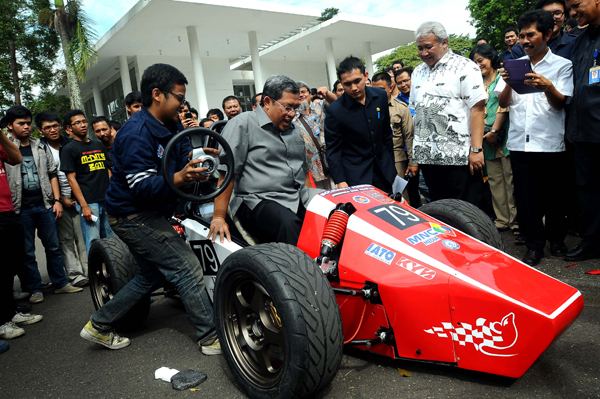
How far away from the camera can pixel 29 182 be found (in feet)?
17.7

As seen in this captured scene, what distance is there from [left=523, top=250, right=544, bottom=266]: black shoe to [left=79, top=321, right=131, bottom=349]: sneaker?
3590 millimetres

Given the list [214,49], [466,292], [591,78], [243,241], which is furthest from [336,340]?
[214,49]

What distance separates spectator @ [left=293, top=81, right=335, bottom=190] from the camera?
583 centimetres

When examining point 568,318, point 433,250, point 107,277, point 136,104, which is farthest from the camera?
point 136,104

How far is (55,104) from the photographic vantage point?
Answer: 2989 centimetres

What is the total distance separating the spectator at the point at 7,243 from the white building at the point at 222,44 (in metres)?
12.8

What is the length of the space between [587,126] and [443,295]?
2.49m

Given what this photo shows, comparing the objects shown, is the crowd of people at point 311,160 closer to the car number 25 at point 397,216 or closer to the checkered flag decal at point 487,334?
the car number 25 at point 397,216

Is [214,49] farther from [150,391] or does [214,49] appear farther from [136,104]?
[150,391]

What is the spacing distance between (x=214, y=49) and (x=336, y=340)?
22480 millimetres

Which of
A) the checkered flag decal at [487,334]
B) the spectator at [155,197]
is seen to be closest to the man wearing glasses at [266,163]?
the spectator at [155,197]

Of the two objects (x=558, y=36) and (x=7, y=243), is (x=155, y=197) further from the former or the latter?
(x=558, y=36)

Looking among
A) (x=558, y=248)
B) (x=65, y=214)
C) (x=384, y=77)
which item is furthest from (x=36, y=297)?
(x=558, y=248)

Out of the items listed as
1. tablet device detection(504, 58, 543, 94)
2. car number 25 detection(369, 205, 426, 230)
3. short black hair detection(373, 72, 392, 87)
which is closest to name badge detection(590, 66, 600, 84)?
tablet device detection(504, 58, 543, 94)
